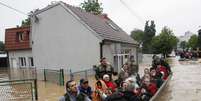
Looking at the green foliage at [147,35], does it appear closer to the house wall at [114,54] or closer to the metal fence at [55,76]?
the house wall at [114,54]

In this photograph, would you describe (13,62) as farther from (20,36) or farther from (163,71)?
(163,71)

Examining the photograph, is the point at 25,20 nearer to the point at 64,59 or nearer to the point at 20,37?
the point at 20,37

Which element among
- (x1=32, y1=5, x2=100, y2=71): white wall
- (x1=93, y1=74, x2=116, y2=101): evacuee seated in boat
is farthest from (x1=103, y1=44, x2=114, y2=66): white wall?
(x1=93, y1=74, x2=116, y2=101): evacuee seated in boat

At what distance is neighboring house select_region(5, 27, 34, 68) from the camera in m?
40.1

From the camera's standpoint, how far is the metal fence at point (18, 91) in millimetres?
13914

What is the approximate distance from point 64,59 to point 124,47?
6.38 m

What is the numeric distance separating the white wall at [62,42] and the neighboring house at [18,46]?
7687 millimetres

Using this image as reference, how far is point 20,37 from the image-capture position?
42469mm

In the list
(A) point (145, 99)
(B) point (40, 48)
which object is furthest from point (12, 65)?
(A) point (145, 99)

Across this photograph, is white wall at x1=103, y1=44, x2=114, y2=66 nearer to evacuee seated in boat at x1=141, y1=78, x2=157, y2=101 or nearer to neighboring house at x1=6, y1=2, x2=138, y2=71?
neighboring house at x1=6, y1=2, x2=138, y2=71

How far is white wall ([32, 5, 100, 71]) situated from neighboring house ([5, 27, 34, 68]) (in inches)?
303

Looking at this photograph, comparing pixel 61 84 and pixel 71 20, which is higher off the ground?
pixel 71 20

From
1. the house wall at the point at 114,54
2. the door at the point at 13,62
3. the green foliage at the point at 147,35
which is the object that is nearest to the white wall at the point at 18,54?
the door at the point at 13,62

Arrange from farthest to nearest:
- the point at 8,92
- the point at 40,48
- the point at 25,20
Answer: the point at 25,20 → the point at 40,48 → the point at 8,92
